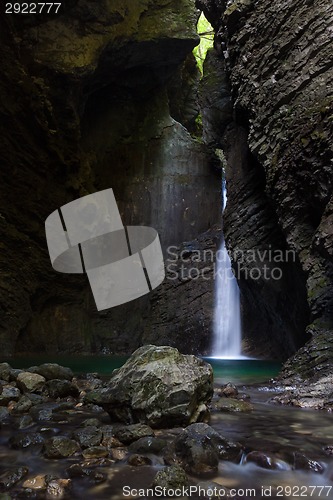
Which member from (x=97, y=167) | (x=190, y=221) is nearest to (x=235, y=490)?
(x=190, y=221)

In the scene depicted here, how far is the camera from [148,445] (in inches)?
121

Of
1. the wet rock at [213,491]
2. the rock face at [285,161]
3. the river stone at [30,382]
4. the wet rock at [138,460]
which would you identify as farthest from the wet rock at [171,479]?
the rock face at [285,161]

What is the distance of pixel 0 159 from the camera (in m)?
13.6

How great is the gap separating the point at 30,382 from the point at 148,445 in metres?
2.89

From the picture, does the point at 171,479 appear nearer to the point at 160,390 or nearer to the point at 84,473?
the point at 84,473

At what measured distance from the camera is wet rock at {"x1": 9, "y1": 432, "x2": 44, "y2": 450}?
327 centimetres

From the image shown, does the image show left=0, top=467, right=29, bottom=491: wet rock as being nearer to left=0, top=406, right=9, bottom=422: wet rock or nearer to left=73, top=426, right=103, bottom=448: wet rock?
left=73, top=426, right=103, bottom=448: wet rock

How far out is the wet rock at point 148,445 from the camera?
3.05 metres

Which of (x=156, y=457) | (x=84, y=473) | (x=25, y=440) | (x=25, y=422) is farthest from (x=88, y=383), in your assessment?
(x=84, y=473)

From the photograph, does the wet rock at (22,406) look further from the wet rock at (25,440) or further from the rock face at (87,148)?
the rock face at (87,148)

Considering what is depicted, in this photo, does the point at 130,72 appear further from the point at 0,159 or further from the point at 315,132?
the point at 315,132

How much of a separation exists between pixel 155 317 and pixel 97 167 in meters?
7.20

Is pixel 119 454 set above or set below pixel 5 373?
below

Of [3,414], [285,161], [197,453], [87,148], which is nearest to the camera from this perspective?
[197,453]
